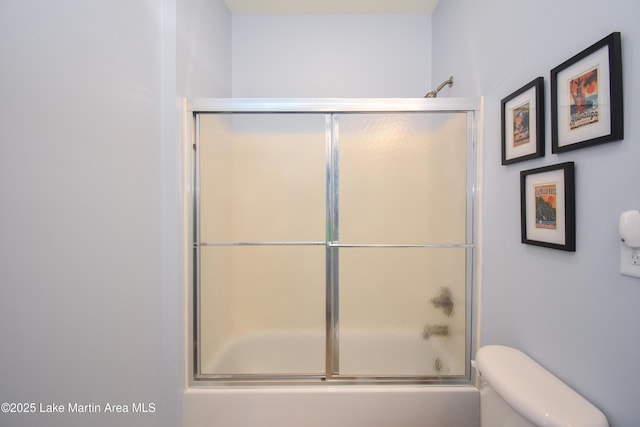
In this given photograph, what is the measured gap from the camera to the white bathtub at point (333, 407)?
133 centimetres

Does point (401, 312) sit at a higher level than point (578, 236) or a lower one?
lower

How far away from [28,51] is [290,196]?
4.20 ft

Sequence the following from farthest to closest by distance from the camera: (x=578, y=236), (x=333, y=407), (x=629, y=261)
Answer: (x=333, y=407) < (x=578, y=236) < (x=629, y=261)

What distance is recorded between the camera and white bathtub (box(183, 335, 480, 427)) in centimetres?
133

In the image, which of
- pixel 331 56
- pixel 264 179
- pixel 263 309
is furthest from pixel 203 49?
pixel 263 309

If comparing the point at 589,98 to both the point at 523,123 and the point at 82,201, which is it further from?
the point at 82,201

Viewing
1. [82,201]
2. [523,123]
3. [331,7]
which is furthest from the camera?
[331,7]

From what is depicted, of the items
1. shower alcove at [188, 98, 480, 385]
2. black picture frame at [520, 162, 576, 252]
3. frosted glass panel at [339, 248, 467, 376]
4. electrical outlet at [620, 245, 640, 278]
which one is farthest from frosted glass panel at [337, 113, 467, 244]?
electrical outlet at [620, 245, 640, 278]

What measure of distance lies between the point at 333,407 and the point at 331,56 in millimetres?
2343

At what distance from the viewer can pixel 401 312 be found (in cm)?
153

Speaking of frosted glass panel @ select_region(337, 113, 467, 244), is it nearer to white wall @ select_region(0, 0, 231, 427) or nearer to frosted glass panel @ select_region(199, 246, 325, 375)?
frosted glass panel @ select_region(199, 246, 325, 375)

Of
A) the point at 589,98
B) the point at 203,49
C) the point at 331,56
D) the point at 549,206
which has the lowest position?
the point at 549,206

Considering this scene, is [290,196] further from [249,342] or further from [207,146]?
[249,342]

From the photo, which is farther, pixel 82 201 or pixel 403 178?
pixel 403 178
